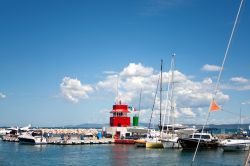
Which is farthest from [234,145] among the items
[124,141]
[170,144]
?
[124,141]

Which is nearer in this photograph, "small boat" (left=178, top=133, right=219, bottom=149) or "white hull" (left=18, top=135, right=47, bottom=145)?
"small boat" (left=178, top=133, right=219, bottom=149)

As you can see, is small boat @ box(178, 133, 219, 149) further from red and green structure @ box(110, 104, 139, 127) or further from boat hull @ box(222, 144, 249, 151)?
red and green structure @ box(110, 104, 139, 127)

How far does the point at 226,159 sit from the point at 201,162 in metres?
6.47

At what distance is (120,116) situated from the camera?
3575 inches

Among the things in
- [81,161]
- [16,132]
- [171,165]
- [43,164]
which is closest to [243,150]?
[171,165]

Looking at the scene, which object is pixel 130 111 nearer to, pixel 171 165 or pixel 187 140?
pixel 187 140

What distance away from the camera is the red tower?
90812mm

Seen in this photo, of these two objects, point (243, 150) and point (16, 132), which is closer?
point (243, 150)

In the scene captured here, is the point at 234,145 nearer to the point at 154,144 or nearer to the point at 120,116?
the point at 154,144

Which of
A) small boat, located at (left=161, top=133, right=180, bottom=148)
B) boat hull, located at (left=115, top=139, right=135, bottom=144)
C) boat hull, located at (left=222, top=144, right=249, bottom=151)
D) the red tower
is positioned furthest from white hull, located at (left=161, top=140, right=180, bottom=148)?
the red tower

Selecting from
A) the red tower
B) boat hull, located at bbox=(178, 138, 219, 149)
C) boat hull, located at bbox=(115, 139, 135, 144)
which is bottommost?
boat hull, located at bbox=(115, 139, 135, 144)

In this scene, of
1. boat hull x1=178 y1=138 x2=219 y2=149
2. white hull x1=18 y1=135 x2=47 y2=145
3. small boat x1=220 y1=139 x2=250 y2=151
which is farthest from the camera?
white hull x1=18 y1=135 x2=47 y2=145

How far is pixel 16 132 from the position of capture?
352ft

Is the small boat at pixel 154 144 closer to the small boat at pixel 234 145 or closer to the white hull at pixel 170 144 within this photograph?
the white hull at pixel 170 144
